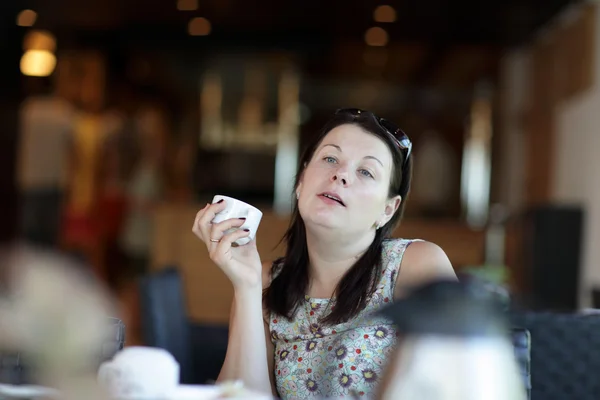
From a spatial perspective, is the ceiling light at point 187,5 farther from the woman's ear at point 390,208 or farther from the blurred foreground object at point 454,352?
the blurred foreground object at point 454,352

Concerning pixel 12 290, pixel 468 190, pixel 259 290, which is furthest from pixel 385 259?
pixel 468 190

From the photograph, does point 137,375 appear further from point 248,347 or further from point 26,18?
point 26,18

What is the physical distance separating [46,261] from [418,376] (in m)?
0.38

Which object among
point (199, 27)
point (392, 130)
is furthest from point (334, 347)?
point (199, 27)

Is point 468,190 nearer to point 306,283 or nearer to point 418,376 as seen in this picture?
point 306,283

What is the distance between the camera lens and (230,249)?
1.58 m

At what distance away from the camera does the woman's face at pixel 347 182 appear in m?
1.65

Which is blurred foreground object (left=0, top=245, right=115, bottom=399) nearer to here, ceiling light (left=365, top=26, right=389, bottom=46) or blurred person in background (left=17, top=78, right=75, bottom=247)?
ceiling light (left=365, top=26, right=389, bottom=46)

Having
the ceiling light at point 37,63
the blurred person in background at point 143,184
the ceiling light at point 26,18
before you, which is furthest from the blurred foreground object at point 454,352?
the blurred person in background at point 143,184

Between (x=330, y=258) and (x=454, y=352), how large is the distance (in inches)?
37.7

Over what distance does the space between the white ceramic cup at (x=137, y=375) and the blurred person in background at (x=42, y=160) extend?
7058 millimetres

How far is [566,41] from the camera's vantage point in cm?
662

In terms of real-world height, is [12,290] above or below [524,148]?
below

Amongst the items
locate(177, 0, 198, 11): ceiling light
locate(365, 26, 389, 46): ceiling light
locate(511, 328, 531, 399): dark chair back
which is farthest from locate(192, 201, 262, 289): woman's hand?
locate(365, 26, 389, 46): ceiling light
